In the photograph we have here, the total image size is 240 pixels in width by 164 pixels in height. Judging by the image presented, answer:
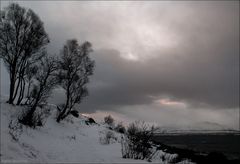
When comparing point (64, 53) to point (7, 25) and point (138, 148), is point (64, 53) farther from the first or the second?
point (138, 148)

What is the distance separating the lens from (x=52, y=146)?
21.8 meters

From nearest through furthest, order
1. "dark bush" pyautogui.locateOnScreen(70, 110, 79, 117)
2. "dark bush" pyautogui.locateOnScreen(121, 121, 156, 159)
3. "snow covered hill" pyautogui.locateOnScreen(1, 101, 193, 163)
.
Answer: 1. "snow covered hill" pyautogui.locateOnScreen(1, 101, 193, 163)
2. "dark bush" pyautogui.locateOnScreen(121, 121, 156, 159)
3. "dark bush" pyautogui.locateOnScreen(70, 110, 79, 117)

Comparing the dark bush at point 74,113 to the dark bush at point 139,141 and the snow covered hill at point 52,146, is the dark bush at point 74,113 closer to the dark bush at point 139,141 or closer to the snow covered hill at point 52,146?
the snow covered hill at point 52,146

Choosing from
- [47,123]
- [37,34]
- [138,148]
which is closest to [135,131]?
[138,148]

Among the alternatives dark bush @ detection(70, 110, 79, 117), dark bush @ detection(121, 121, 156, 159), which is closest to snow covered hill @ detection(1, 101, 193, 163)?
dark bush @ detection(121, 121, 156, 159)

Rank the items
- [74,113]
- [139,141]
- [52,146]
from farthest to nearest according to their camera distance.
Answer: [74,113], [52,146], [139,141]

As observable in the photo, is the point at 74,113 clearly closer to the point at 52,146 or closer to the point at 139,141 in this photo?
the point at 52,146

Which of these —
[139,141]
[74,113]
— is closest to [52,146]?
[139,141]

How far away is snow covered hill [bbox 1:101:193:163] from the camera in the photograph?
48.0ft

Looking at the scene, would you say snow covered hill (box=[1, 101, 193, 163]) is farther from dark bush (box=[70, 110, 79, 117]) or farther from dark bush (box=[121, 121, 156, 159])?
dark bush (box=[70, 110, 79, 117])

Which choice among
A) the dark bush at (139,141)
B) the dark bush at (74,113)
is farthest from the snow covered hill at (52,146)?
the dark bush at (74,113)

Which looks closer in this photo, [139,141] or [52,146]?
[139,141]

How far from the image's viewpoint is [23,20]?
101 feet

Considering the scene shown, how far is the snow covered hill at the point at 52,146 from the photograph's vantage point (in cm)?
1462
